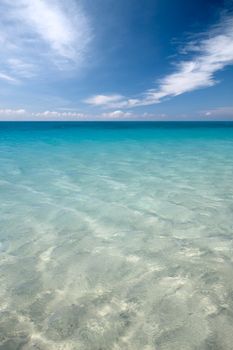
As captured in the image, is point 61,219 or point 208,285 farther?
point 61,219

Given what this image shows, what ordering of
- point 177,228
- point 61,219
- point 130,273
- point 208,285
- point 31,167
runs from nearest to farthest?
point 208,285
point 130,273
point 177,228
point 61,219
point 31,167

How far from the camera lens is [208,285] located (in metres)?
4.48

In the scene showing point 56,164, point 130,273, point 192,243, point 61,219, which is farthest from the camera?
point 56,164

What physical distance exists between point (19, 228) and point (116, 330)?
4192mm

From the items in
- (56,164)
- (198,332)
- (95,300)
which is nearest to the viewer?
(198,332)

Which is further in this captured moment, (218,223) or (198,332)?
(218,223)

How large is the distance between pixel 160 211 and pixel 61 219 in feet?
9.82

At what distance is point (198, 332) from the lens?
11.6 feet

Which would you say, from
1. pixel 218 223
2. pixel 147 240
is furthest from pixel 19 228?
pixel 218 223

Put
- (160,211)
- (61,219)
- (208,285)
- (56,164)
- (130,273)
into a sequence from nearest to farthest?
(208,285) → (130,273) → (61,219) → (160,211) → (56,164)

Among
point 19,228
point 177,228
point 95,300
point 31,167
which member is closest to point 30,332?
point 95,300

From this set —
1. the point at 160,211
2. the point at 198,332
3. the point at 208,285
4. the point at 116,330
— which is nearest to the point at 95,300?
the point at 116,330

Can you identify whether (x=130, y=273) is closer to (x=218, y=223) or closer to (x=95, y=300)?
(x=95, y=300)

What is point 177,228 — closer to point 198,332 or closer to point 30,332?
point 198,332
